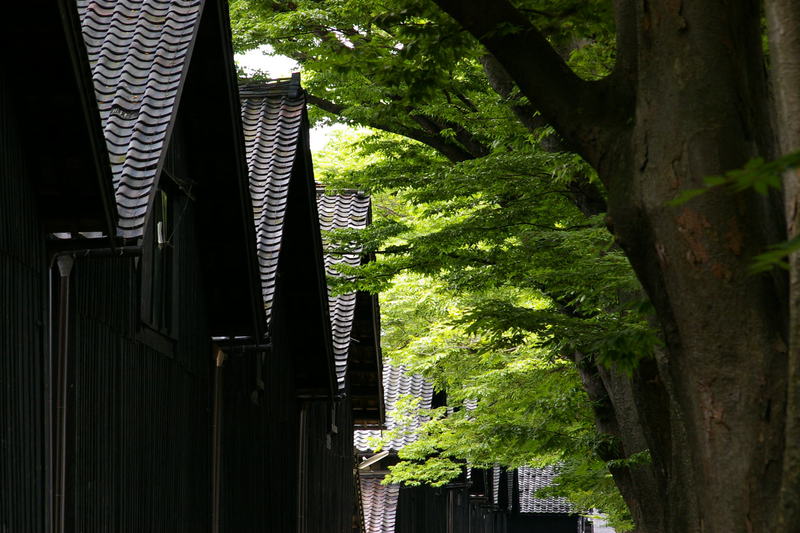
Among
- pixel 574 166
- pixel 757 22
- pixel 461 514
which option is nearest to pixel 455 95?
pixel 574 166

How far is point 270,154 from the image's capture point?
53.0 feet

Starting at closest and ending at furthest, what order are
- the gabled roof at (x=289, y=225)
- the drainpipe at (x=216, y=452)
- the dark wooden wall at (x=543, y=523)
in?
1. the drainpipe at (x=216, y=452)
2. the gabled roof at (x=289, y=225)
3. the dark wooden wall at (x=543, y=523)

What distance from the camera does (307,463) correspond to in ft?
67.1

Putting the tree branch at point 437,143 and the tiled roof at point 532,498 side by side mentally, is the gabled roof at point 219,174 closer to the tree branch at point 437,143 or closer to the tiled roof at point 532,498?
the tree branch at point 437,143

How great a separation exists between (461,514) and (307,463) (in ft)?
90.9

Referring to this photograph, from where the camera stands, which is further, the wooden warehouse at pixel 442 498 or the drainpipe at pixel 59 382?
the wooden warehouse at pixel 442 498

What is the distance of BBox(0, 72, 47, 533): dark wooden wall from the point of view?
8.13 m

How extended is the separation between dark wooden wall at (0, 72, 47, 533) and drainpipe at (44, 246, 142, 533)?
70mm

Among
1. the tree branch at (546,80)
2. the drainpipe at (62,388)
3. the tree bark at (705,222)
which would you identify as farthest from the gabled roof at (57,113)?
the tree bark at (705,222)

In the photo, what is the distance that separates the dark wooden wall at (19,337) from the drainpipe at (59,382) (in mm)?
70

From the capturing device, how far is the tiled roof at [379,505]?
3148cm

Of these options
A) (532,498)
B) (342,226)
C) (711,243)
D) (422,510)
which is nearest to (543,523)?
(532,498)

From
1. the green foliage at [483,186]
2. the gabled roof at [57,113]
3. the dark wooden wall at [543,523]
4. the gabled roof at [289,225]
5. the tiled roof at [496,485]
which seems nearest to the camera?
the gabled roof at [57,113]

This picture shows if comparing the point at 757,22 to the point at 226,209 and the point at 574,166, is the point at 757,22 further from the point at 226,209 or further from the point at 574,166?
the point at 226,209
